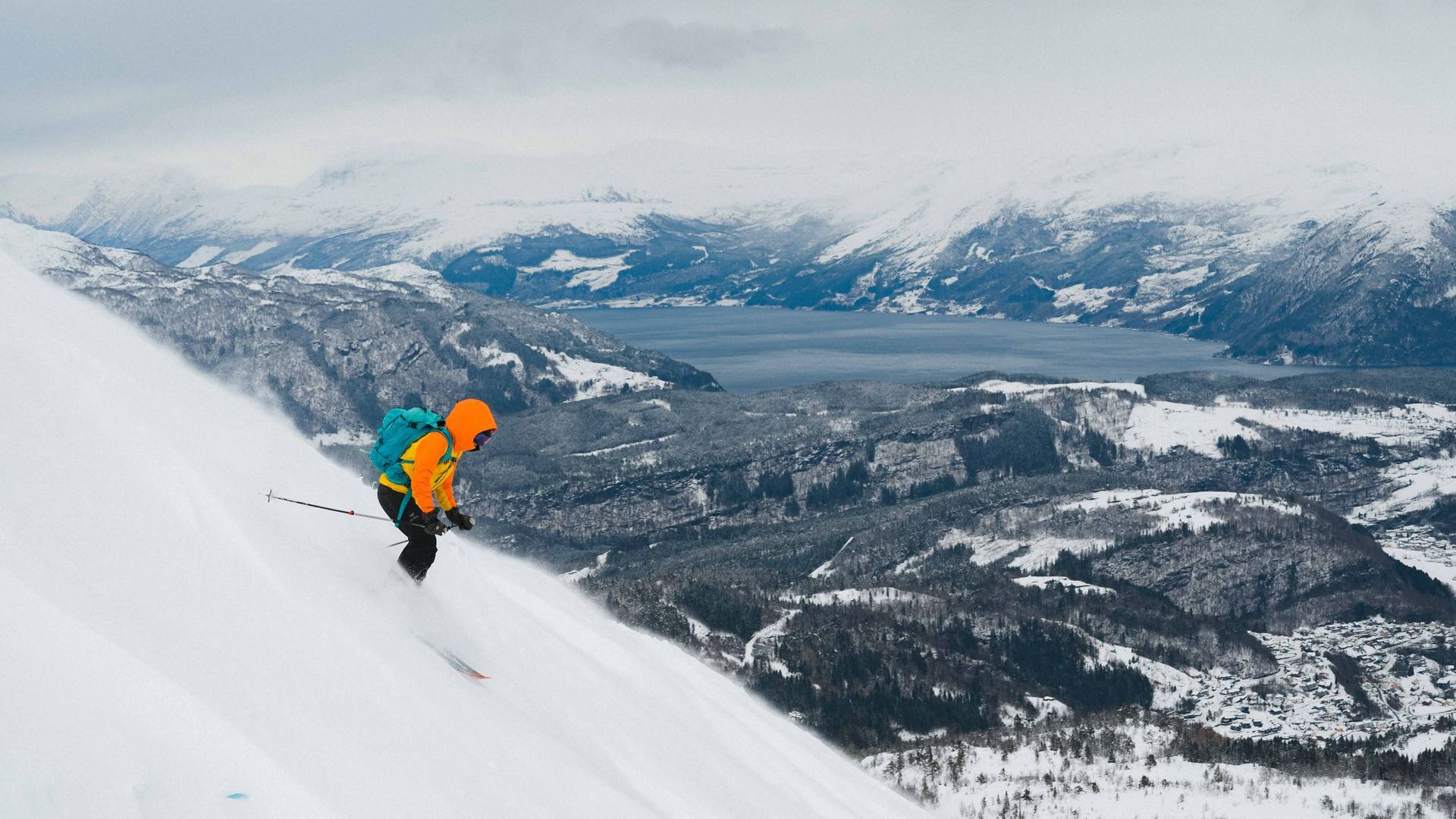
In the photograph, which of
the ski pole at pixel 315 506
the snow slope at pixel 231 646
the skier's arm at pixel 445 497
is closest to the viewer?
the snow slope at pixel 231 646

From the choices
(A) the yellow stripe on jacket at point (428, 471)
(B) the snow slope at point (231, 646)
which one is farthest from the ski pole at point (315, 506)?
(A) the yellow stripe on jacket at point (428, 471)

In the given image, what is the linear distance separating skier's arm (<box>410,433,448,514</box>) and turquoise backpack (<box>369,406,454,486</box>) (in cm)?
13

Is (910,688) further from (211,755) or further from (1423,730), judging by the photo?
(211,755)

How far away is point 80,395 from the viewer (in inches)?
615

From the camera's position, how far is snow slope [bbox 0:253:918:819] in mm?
10266

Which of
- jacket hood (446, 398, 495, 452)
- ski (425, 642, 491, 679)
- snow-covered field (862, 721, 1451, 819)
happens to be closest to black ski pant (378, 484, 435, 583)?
jacket hood (446, 398, 495, 452)

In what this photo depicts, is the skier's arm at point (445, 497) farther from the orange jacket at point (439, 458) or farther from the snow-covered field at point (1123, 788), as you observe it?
the snow-covered field at point (1123, 788)

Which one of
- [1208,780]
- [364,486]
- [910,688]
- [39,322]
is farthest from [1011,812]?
[39,322]

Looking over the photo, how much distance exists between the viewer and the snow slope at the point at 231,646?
1027cm

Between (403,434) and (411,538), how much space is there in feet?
5.84

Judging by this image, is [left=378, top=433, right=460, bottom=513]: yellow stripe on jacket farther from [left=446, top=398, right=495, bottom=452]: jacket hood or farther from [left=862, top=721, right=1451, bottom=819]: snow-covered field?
[left=862, top=721, right=1451, bottom=819]: snow-covered field

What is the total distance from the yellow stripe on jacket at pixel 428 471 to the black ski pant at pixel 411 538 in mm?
408

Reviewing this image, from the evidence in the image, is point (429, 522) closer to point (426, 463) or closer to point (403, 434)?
point (426, 463)

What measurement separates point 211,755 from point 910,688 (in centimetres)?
15063
